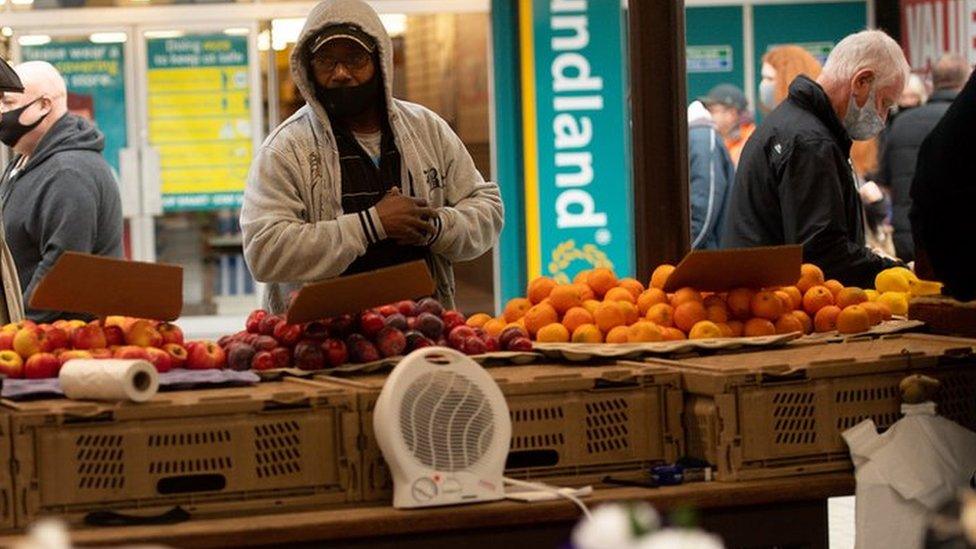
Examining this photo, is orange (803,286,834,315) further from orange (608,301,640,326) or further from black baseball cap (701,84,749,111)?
black baseball cap (701,84,749,111)

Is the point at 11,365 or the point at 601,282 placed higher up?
the point at 601,282

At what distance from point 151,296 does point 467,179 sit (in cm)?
117

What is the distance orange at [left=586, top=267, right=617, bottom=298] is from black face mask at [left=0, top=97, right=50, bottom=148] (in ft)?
8.28

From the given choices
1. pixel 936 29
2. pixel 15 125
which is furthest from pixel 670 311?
pixel 936 29

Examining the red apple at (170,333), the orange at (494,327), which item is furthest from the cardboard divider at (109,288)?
the orange at (494,327)

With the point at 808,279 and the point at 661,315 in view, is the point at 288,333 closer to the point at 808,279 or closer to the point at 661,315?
the point at 661,315

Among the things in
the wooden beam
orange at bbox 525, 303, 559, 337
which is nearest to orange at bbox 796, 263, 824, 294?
orange at bbox 525, 303, 559, 337

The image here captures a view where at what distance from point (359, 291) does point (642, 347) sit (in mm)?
716

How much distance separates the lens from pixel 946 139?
418cm

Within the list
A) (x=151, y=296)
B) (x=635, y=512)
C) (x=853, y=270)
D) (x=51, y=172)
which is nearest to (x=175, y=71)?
(x=51, y=172)

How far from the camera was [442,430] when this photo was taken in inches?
149

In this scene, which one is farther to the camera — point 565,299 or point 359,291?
→ point 565,299

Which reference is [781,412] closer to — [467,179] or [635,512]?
[467,179]

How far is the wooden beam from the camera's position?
19.4 ft
